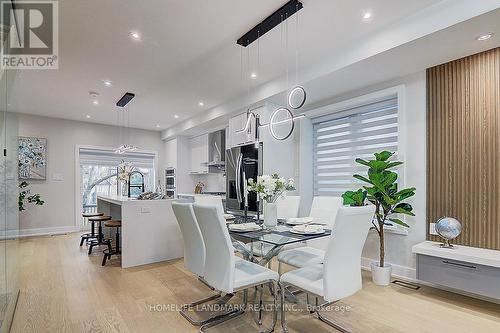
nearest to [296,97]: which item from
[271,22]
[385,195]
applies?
[271,22]

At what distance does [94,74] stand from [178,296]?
10.8 feet

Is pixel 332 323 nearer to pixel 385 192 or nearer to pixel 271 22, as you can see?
pixel 385 192

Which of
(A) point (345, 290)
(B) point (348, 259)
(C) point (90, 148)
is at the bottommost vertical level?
(A) point (345, 290)

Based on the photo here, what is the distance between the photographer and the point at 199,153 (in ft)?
23.0

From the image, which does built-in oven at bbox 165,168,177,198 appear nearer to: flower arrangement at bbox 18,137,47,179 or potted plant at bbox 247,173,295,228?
flower arrangement at bbox 18,137,47,179

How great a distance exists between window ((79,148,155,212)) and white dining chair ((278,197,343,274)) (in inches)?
244

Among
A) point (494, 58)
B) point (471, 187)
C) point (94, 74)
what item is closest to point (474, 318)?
point (471, 187)

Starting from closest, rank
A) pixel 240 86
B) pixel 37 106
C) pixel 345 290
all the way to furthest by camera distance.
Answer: pixel 345 290 < pixel 240 86 < pixel 37 106

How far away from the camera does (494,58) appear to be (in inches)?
109

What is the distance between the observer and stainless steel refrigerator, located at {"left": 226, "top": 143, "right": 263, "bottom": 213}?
4551 millimetres

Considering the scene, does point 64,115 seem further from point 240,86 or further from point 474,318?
point 474,318

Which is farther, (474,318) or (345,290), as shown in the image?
(474,318)

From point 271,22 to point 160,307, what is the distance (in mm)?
2977

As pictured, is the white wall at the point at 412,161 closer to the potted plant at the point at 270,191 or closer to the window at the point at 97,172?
the potted plant at the point at 270,191
